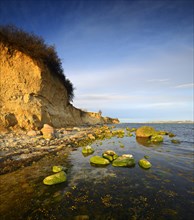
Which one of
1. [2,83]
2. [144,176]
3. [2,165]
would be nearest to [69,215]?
[144,176]

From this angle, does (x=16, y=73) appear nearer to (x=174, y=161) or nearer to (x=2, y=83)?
(x=2, y=83)

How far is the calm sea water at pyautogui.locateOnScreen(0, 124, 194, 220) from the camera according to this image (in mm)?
4344

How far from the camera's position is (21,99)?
19234 millimetres

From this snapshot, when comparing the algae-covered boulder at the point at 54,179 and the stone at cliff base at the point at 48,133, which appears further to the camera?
the stone at cliff base at the point at 48,133

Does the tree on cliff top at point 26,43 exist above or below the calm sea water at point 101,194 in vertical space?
above

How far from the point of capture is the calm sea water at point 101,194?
14.3 feet

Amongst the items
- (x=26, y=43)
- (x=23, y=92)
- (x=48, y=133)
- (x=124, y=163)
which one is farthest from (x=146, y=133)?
(x=26, y=43)

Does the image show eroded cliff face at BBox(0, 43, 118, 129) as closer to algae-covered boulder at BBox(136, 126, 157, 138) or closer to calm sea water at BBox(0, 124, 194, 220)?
calm sea water at BBox(0, 124, 194, 220)

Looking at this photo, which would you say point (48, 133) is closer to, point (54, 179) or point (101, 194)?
point (54, 179)

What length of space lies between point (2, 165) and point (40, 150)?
315 cm

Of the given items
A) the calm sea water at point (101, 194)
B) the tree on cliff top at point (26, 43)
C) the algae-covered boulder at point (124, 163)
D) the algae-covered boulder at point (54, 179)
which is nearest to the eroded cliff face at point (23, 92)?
the tree on cliff top at point (26, 43)

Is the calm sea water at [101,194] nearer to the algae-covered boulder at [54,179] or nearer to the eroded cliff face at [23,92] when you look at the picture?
the algae-covered boulder at [54,179]

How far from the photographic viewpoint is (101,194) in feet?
17.6

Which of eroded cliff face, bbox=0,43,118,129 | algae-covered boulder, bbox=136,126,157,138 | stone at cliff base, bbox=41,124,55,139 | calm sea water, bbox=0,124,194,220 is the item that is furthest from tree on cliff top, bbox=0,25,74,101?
calm sea water, bbox=0,124,194,220
